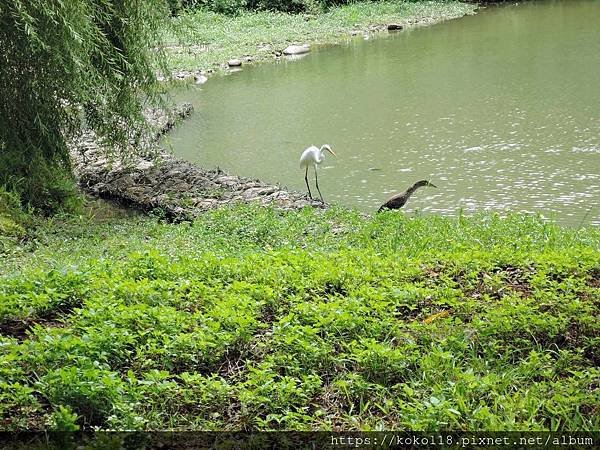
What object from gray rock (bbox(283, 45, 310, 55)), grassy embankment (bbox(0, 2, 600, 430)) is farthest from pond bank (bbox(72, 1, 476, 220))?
grassy embankment (bbox(0, 2, 600, 430))

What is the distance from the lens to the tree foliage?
8.02 metres

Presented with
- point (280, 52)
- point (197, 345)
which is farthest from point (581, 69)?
point (197, 345)

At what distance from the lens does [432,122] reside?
492 inches

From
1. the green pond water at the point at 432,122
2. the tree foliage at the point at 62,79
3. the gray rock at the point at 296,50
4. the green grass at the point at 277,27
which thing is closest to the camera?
the tree foliage at the point at 62,79

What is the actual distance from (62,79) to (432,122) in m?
6.24

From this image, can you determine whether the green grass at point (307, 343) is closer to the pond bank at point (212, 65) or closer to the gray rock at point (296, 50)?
the pond bank at point (212, 65)

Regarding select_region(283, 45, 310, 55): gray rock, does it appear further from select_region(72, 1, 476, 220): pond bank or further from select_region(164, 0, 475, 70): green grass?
select_region(164, 0, 475, 70): green grass

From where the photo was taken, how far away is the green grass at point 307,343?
324cm

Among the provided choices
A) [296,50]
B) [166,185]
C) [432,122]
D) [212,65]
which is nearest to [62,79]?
[166,185]

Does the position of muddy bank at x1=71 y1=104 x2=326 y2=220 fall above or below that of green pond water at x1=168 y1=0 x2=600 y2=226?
above

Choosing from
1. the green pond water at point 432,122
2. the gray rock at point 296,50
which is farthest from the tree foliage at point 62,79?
the gray rock at point 296,50

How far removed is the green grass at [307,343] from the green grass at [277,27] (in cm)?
1658

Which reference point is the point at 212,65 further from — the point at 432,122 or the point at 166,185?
the point at 166,185

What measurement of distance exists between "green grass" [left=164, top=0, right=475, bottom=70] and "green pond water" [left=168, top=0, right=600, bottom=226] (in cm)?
224
